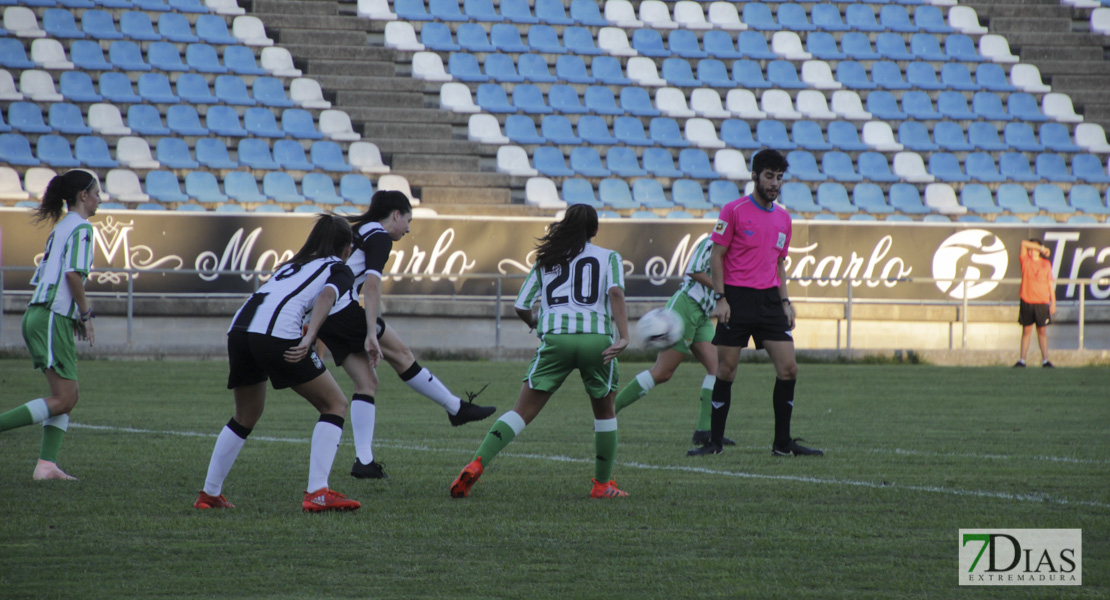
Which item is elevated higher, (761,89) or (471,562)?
(761,89)

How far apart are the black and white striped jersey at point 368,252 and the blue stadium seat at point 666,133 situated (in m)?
16.2

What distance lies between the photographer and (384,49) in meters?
24.0

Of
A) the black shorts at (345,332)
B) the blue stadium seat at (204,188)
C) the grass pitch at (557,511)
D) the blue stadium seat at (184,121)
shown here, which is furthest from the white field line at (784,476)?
the blue stadium seat at (184,121)

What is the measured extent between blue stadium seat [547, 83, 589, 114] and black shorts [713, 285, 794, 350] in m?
15.8

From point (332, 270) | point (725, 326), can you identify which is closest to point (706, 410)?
point (725, 326)

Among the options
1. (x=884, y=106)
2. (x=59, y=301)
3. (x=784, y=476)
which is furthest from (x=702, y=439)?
(x=884, y=106)

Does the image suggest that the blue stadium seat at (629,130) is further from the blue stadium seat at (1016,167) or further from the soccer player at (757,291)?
the soccer player at (757,291)

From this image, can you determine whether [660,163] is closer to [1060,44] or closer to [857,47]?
[857,47]

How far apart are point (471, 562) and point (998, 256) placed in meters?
16.6

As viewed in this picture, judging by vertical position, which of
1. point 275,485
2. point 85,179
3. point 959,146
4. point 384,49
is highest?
point 384,49

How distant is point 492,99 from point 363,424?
56.2ft

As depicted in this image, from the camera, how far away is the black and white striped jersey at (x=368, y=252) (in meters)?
6.85

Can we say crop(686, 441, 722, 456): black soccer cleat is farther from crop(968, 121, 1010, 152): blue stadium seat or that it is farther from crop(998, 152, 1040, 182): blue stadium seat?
crop(968, 121, 1010, 152): blue stadium seat

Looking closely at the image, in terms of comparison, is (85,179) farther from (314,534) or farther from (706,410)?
(706,410)
